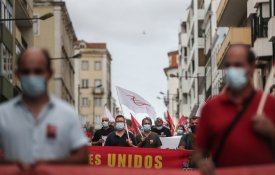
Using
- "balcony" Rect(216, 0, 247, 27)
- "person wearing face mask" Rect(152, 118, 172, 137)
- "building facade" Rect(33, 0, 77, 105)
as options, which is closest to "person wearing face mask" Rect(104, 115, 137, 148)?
"person wearing face mask" Rect(152, 118, 172, 137)

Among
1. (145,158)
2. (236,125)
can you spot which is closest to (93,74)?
(145,158)

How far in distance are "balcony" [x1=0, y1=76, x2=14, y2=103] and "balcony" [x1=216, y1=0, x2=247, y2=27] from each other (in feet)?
37.9

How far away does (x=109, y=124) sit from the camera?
96.8 ft

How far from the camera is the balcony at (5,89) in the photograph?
49469 mm

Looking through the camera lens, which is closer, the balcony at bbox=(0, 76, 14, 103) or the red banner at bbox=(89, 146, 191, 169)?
the red banner at bbox=(89, 146, 191, 169)

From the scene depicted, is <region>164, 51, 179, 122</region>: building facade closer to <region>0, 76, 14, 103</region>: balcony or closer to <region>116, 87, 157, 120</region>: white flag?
<region>0, 76, 14, 103</region>: balcony

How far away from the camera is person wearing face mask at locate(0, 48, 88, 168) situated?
25.2 ft

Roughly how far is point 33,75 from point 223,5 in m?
49.8

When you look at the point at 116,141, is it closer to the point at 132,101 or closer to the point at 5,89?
the point at 132,101

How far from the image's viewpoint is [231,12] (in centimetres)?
5766

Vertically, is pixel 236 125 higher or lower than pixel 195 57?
lower

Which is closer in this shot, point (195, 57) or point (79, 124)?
point (79, 124)

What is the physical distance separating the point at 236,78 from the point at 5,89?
141ft

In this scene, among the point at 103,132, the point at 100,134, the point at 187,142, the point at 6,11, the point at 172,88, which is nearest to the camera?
the point at 187,142
